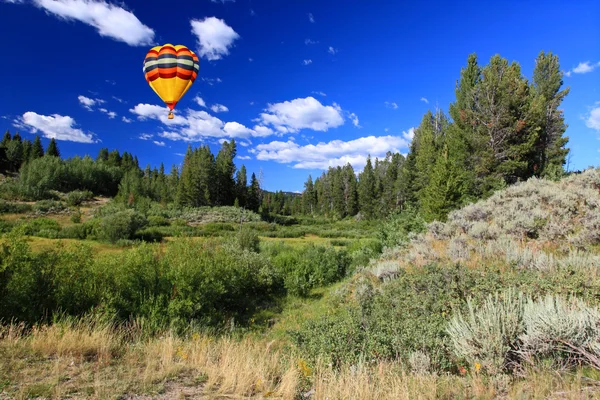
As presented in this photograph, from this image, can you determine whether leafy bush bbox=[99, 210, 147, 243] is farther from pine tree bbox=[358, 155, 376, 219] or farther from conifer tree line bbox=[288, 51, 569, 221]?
pine tree bbox=[358, 155, 376, 219]

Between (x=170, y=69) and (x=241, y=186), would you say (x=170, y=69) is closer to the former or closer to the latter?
(x=170, y=69)

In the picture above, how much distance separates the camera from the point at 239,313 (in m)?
12.0

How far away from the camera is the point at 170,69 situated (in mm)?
12617

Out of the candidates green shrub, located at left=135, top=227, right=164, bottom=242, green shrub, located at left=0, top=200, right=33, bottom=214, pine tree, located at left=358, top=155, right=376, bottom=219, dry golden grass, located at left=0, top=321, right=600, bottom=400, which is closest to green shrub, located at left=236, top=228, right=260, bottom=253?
dry golden grass, located at left=0, top=321, right=600, bottom=400

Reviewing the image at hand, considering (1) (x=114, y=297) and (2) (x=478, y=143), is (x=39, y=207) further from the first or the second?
(2) (x=478, y=143)

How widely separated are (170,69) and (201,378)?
12.5 meters

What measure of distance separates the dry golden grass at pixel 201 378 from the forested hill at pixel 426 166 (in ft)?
52.8

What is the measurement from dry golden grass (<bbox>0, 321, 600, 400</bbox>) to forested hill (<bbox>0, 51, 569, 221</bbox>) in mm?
16088

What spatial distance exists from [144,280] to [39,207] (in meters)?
46.1

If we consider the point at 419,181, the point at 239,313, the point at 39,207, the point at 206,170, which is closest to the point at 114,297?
the point at 239,313

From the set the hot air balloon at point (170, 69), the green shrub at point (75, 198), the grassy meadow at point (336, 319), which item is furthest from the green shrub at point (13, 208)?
the grassy meadow at point (336, 319)

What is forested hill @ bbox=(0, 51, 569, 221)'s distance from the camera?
2239 cm

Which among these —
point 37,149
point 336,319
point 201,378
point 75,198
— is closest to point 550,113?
point 336,319

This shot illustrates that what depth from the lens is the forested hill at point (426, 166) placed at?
73.5 feet
